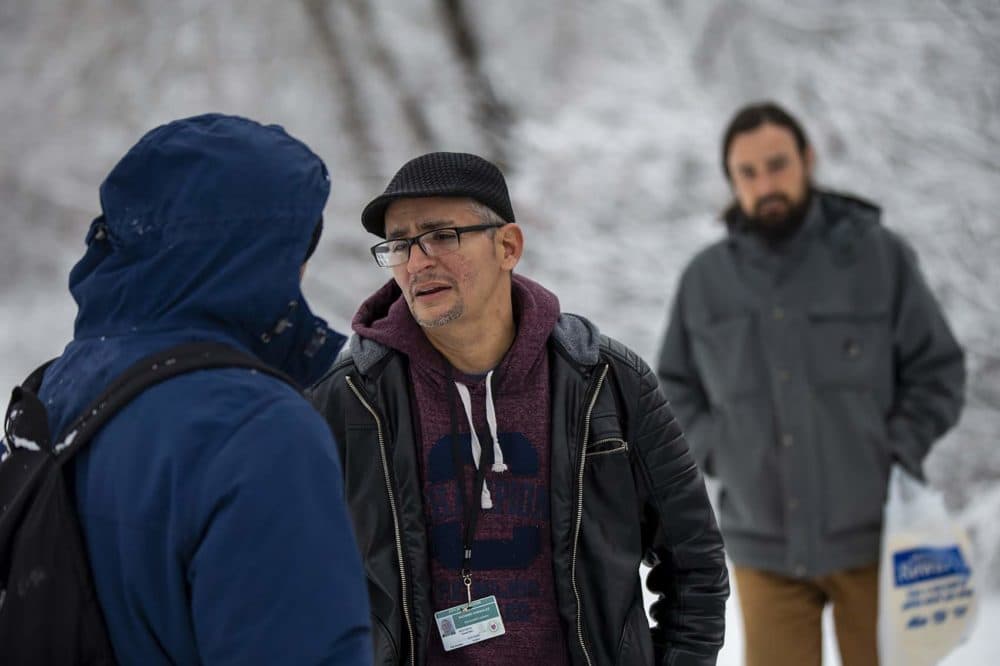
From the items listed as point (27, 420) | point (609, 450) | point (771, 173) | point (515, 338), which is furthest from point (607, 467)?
point (771, 173)

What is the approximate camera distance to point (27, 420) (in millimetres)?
1264

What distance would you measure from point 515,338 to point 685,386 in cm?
141

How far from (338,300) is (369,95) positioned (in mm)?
1531

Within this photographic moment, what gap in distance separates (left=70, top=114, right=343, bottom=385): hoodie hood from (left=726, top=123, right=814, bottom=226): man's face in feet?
7.09

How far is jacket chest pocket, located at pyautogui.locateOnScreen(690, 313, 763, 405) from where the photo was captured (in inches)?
123

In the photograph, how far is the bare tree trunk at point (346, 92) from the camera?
744 centimetres

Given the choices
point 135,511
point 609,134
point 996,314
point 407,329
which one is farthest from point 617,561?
point 609,134

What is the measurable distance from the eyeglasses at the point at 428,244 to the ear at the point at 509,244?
7 centimetres

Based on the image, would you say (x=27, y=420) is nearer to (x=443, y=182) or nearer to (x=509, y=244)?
(x=443, y=182)

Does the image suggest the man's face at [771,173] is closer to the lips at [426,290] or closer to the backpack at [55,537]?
the lips at [426,290]

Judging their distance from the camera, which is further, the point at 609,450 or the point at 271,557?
the point at 609,450

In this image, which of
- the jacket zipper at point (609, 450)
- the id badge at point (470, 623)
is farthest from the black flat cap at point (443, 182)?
the id badge at point (470, 623)

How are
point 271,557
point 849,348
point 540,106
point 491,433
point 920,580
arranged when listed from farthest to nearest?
point 540,106 < point 849,348 < point 920,580 < point 491,433 < point 271,557

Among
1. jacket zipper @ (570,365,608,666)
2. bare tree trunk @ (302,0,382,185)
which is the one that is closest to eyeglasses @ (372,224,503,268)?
jacket zipper @ (570,365,608,666)
